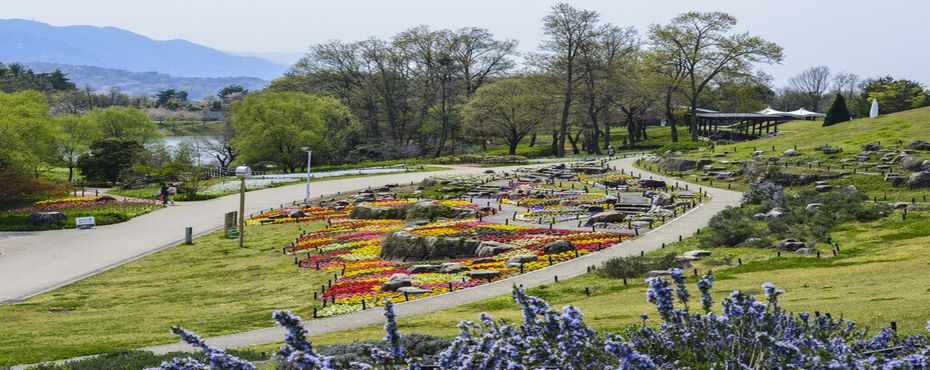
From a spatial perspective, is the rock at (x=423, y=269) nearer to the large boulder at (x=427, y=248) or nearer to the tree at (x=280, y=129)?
the large boulder at (x=427, y=248)

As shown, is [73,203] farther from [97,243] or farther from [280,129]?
[280,129]

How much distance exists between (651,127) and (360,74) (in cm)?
4986

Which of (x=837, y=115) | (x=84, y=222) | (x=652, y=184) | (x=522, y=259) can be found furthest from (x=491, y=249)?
(x=837, y=115)

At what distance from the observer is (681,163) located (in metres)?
57.1

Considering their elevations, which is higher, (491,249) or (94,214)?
(491,249)

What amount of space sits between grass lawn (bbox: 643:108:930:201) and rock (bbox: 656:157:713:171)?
671 mm

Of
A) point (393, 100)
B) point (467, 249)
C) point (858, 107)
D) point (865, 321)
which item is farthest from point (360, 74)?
point (865, 321)

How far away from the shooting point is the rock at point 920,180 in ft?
125

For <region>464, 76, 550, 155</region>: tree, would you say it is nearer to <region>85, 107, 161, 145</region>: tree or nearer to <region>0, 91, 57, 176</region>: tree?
<region>85, 107, 161, 145</region>: tree

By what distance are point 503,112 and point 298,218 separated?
142ft

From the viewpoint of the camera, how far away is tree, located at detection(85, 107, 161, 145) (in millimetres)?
87062

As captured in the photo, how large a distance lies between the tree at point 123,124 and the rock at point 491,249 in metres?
65.5

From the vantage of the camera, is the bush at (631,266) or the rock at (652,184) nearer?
the bush at (631,266)

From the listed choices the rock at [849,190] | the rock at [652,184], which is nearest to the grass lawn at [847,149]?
the rock at [849,190]
